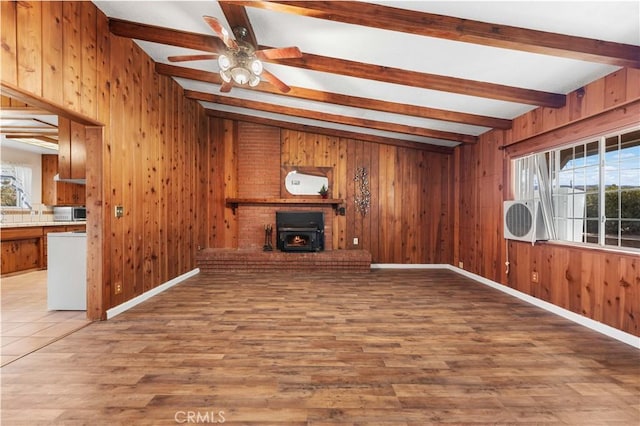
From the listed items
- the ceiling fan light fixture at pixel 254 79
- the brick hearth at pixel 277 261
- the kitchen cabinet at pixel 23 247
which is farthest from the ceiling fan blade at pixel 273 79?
the kitchen cabinet at pixel 23 247

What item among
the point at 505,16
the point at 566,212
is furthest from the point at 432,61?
the point at 566,212

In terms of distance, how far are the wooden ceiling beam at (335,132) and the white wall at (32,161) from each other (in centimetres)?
400

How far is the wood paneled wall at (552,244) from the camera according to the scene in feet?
7.82

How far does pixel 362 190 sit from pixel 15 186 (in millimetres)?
7134

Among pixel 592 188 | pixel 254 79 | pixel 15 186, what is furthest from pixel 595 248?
pixel 15 186

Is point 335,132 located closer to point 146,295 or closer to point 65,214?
point 146,295

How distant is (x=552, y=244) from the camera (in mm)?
3156

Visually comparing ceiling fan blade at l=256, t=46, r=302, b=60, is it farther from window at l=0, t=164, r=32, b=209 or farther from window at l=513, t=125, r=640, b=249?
window at l=0, t=164, r=32, b=209

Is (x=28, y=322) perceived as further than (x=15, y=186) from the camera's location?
No

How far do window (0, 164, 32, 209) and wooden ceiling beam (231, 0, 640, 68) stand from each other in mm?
6587

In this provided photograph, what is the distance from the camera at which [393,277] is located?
4.68 meters

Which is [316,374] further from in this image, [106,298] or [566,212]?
[566,212]

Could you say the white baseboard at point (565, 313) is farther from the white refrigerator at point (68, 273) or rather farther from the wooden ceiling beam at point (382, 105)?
the white refrigerator at point (68, 273)

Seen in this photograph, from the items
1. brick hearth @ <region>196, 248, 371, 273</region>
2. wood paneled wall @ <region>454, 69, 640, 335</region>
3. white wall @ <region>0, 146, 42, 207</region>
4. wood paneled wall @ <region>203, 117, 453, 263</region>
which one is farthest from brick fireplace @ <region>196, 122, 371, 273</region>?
white wall @ <region>0, 146, 42, 207</region>
